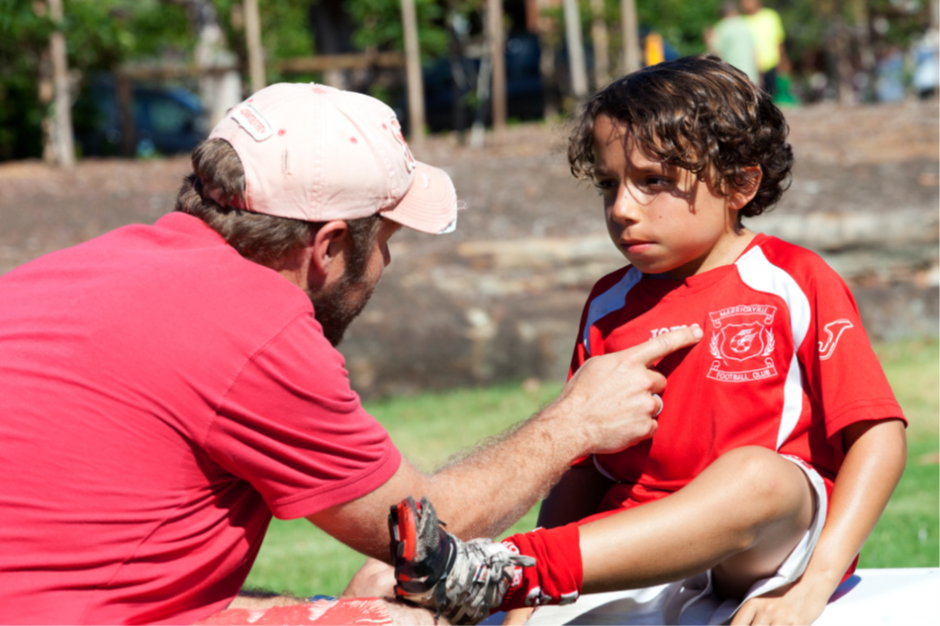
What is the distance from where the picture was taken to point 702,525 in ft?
6.95

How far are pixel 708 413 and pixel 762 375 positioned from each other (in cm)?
16

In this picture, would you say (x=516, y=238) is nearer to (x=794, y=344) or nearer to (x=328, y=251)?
(x=794, y=344)

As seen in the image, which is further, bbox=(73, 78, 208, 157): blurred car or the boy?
bbox=(73, 78, 208, 157): blurred car

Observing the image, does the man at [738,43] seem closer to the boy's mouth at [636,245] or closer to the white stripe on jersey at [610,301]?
the white stripe on jersey at [610,301]

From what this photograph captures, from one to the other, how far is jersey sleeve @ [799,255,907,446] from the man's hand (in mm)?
284

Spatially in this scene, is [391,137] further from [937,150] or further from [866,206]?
[937,150]

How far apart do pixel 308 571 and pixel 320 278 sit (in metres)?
1.99

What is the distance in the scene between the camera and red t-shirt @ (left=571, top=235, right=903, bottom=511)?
2.30 metres

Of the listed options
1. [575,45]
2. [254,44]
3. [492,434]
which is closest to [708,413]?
[492,434]

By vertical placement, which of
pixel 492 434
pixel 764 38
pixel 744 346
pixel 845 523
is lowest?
pixel 492 434

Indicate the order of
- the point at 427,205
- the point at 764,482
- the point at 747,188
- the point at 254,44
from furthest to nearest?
the point at 254,44 → the point at 747,188 → the point at 427,205 → the point at 764,482

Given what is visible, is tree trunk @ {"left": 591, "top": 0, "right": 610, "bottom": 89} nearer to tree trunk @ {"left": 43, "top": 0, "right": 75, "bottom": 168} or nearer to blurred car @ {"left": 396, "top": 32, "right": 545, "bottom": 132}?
blurred car @ {"left": 396, "top": 32, "right": 545, "bottom": 132}

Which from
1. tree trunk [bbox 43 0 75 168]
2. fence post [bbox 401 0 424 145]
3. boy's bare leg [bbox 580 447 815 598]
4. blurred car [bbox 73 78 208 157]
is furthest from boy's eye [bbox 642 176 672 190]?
blurred car [bbox 73 78 208 157]

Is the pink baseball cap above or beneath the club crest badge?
above
